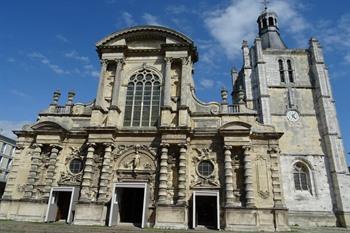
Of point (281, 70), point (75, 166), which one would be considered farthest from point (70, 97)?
point (281, 70)

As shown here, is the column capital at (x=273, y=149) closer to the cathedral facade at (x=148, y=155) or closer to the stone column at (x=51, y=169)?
the cathedral facade at (x=148, y=155)

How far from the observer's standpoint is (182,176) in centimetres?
1491

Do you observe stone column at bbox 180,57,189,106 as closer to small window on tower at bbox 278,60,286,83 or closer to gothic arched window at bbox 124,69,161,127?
gothic arched window at bbox 124,69,161,127

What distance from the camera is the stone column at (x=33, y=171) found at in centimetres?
1561

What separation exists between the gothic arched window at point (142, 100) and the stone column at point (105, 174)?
2.34 m

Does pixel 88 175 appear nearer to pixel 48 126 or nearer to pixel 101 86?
pixel 48 126

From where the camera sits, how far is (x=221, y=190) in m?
15.0

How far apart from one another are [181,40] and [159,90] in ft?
12.7

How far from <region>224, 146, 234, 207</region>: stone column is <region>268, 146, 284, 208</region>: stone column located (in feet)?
8.16

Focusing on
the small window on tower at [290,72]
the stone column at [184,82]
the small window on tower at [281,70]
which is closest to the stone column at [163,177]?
the stone column at [184,82]

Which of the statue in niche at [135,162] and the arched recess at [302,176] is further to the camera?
the arched recess at [302,176]

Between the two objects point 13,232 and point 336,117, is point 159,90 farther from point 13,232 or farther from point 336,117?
point 336,117

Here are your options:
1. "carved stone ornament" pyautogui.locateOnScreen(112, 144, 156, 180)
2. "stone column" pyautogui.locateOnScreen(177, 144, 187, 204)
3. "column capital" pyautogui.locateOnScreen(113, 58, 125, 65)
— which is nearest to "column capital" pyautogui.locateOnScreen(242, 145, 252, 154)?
"stone column" pyautogui.locateOnScreen(177, 144, 187, 204)

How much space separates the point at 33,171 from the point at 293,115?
25.3m
